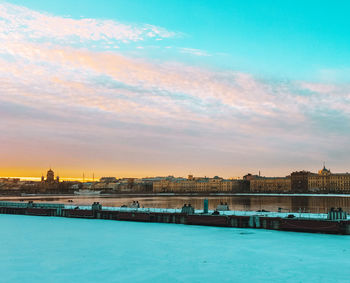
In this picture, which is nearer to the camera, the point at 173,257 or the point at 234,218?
the point at 173,257

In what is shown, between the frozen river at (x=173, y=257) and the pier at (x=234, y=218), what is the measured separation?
1.85 metres

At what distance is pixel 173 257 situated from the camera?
25.8 meters

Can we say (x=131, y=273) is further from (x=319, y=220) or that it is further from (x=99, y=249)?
(x=319, y=220)

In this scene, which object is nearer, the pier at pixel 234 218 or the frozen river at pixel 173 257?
the frozen river at pixel 173 257

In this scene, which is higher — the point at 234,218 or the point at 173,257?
the point at 234,218

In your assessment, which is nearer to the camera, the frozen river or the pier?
the frozen river

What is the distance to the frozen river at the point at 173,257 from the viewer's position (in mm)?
20797

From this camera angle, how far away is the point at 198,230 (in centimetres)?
4144

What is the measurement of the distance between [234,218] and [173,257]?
65.7 feet

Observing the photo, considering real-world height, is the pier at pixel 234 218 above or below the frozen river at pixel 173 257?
above

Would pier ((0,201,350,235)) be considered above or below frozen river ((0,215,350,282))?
above

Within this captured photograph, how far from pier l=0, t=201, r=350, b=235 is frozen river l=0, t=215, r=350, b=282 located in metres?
1.85

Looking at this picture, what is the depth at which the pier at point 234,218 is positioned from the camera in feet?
125

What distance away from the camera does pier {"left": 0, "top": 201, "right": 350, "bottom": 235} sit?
38.2 meters
